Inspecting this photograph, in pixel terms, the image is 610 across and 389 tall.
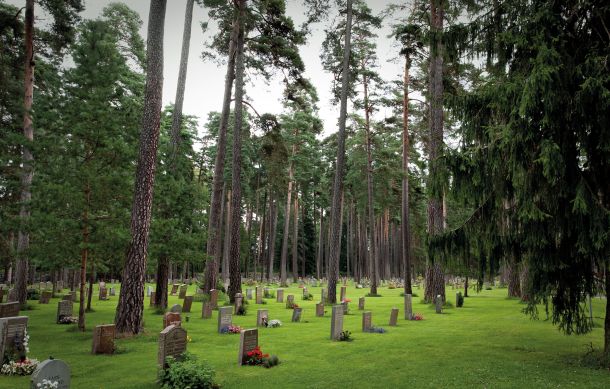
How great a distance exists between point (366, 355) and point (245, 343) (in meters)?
2.87

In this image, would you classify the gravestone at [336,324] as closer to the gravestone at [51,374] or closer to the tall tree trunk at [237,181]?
the gravestone at [51,374]

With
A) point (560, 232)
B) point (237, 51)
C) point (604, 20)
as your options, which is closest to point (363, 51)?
point (237, 51)

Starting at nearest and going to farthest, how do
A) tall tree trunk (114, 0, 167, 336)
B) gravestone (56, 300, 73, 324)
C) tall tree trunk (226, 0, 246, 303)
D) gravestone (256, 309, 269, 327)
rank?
tall tree trunk (114, 0, 167, 336)
gravestone (256, 309, 269, 327)
gravestone (56, 300, 73, 324)
tall tree trunk (226, 0, 246, 303)

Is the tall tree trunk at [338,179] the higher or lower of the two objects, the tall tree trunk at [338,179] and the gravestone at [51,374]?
the higher

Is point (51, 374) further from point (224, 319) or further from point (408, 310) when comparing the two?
point (408, 310)

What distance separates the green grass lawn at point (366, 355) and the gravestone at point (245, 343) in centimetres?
25

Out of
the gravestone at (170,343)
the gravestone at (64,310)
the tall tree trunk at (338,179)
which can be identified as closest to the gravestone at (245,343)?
the gravestone at (170,343)

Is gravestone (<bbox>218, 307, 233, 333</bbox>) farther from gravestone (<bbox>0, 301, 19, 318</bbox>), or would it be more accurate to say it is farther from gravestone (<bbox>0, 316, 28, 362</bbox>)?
gravestone (<bbox>0, 301, 19, 318</bbox>)

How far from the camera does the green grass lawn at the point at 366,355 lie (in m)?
7.43

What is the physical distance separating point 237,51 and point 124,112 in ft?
28.2

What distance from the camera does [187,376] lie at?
22.1 feet

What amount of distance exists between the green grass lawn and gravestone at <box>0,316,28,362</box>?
0.89 meters

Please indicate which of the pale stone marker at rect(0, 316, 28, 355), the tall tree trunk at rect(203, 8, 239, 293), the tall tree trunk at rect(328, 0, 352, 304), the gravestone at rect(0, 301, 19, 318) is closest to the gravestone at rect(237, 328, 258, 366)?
the pale stone marker at rect(0, 316, 28, 355)

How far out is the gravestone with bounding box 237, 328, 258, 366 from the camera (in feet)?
28.6
